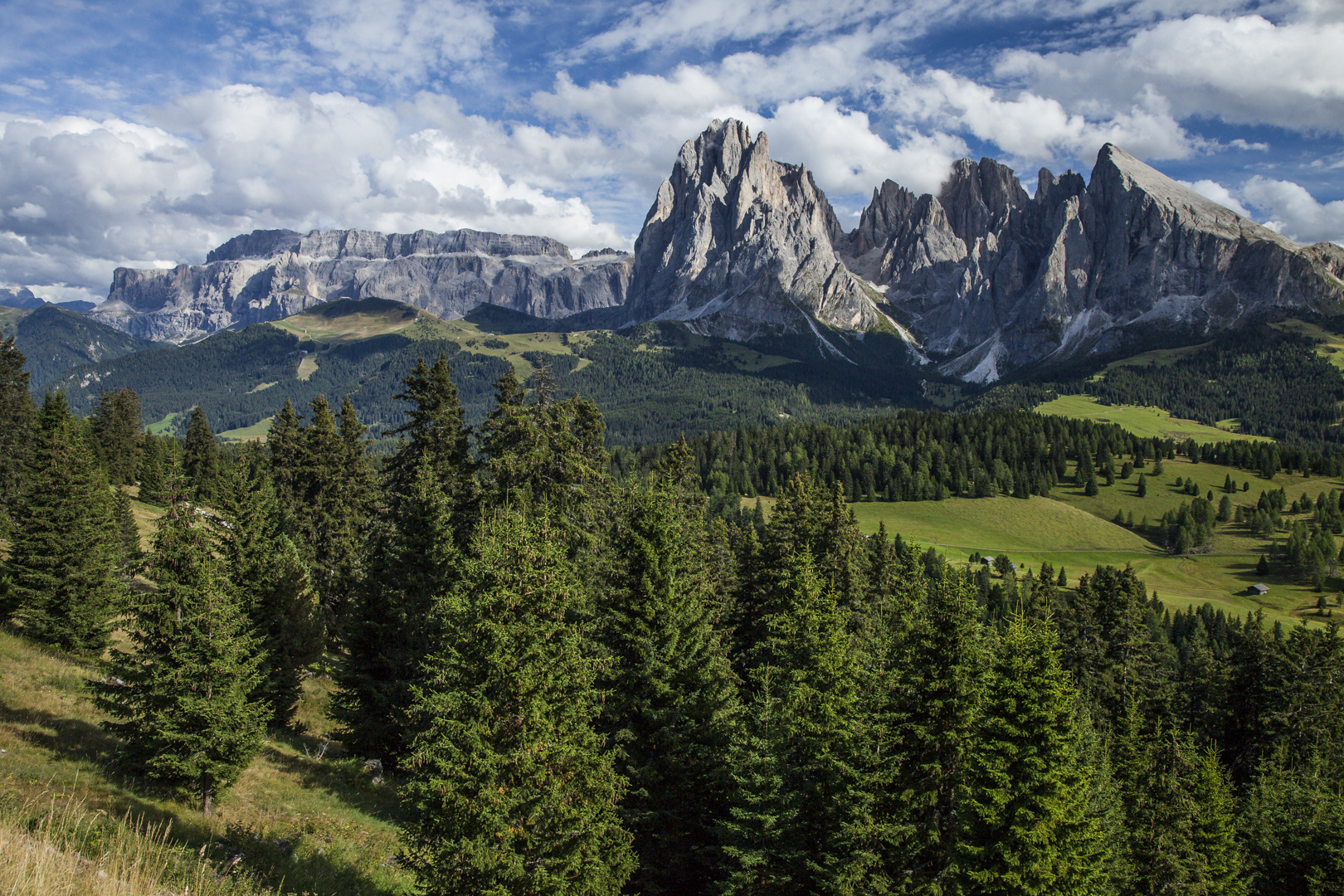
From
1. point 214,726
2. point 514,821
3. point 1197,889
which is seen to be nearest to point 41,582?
point 214,726

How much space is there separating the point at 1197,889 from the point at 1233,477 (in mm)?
170050

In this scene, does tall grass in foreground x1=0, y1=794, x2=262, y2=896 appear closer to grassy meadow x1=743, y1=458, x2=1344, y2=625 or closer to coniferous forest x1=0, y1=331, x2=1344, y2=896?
coniferous forest x1=0, y1=331, x2=1344, y2=896

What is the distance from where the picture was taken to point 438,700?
18.8 meters

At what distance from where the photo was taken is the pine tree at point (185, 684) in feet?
66.9

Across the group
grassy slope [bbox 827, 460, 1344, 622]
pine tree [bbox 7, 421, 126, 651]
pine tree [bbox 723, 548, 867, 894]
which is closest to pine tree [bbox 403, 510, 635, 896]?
pine tree [bbox 723, 548, 867, 894]

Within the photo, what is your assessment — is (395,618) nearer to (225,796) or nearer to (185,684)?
(225,796)

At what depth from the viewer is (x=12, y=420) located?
214ft

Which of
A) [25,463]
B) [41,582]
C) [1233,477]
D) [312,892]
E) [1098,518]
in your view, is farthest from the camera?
[1233,477]

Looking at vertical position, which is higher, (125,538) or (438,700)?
(438,700)

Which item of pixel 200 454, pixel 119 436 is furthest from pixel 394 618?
pixel 119 436

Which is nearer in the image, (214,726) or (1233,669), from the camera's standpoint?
(214,726)

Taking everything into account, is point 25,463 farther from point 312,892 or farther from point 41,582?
point 312,892

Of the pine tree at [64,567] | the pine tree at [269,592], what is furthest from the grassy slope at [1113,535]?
the pine tree at [64,567]

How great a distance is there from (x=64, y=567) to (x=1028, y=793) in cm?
4472
